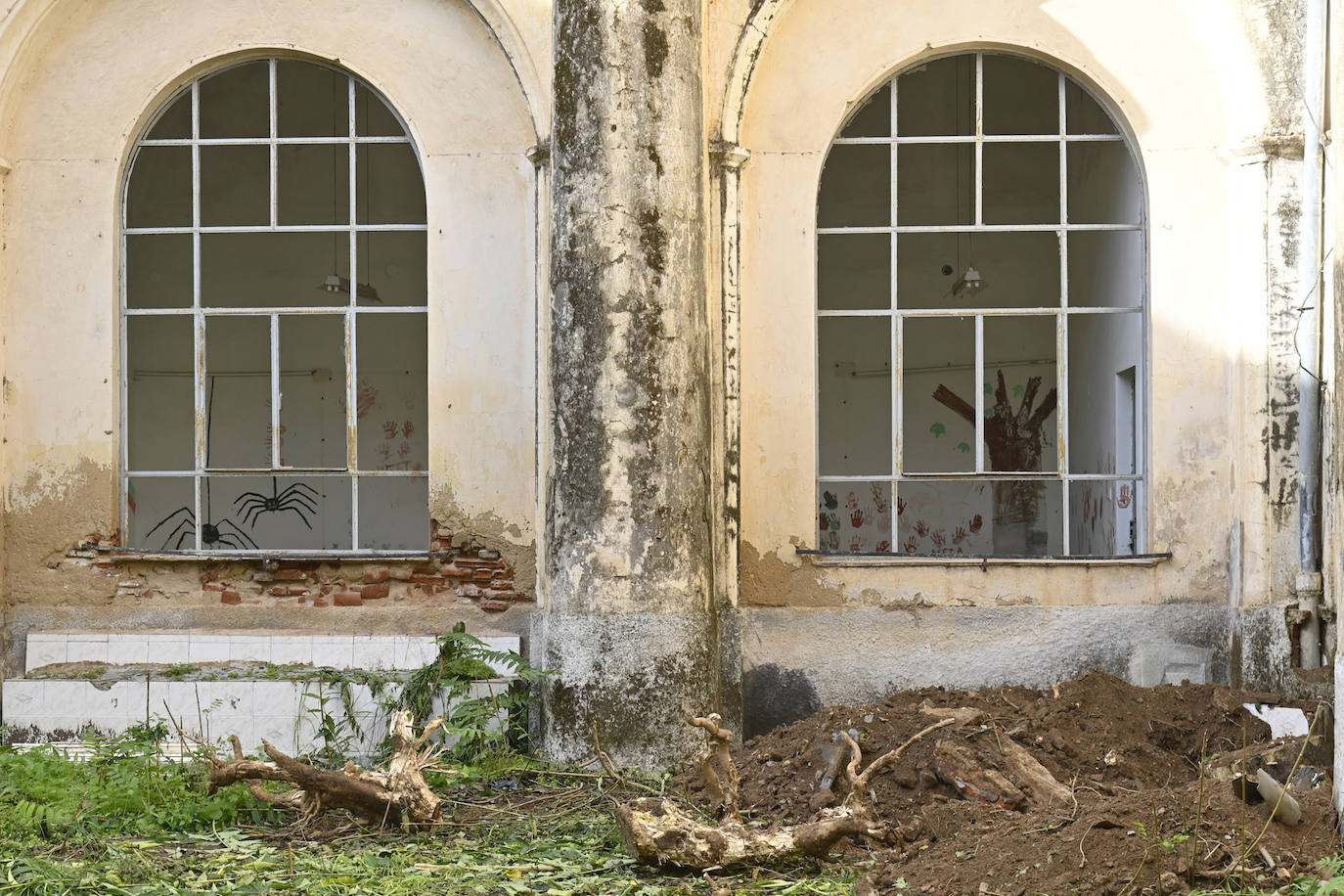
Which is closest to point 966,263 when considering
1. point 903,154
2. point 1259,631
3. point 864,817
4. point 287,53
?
point 903,154

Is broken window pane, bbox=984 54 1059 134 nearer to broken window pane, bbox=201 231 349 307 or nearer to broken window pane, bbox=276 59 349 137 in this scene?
broken window pane, bbox=276 59 349 137

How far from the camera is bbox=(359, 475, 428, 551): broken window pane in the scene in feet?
45.8

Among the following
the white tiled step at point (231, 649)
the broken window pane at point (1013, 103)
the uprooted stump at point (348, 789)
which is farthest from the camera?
the broken window pane at point (1013, 103)

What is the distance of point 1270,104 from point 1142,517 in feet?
8.07

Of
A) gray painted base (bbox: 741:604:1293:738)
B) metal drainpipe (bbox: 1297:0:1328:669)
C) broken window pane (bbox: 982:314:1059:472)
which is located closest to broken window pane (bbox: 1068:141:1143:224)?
metal drainpipe (bbox: 1297:0:1328:669)

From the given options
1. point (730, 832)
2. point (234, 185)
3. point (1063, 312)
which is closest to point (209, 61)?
point (1063, 312)

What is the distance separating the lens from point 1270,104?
7.12 metres

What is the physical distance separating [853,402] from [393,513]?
5.29m

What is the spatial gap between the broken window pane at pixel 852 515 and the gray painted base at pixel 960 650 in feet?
17.2

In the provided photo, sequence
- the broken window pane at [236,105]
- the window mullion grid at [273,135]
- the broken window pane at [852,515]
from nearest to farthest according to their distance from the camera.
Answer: the window mullion grid at [273,135] < the broken window pane at [236,105] < the broken window pane at [852,515]

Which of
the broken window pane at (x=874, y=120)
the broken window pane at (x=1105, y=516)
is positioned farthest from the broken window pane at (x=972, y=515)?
the broken window pane at (x=874, y=120)

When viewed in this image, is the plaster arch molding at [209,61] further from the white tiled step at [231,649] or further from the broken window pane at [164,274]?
the broken window pane at [164,274]

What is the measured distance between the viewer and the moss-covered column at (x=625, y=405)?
6.52 meters

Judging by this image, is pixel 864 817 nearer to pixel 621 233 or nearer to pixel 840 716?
pixel 840 716
